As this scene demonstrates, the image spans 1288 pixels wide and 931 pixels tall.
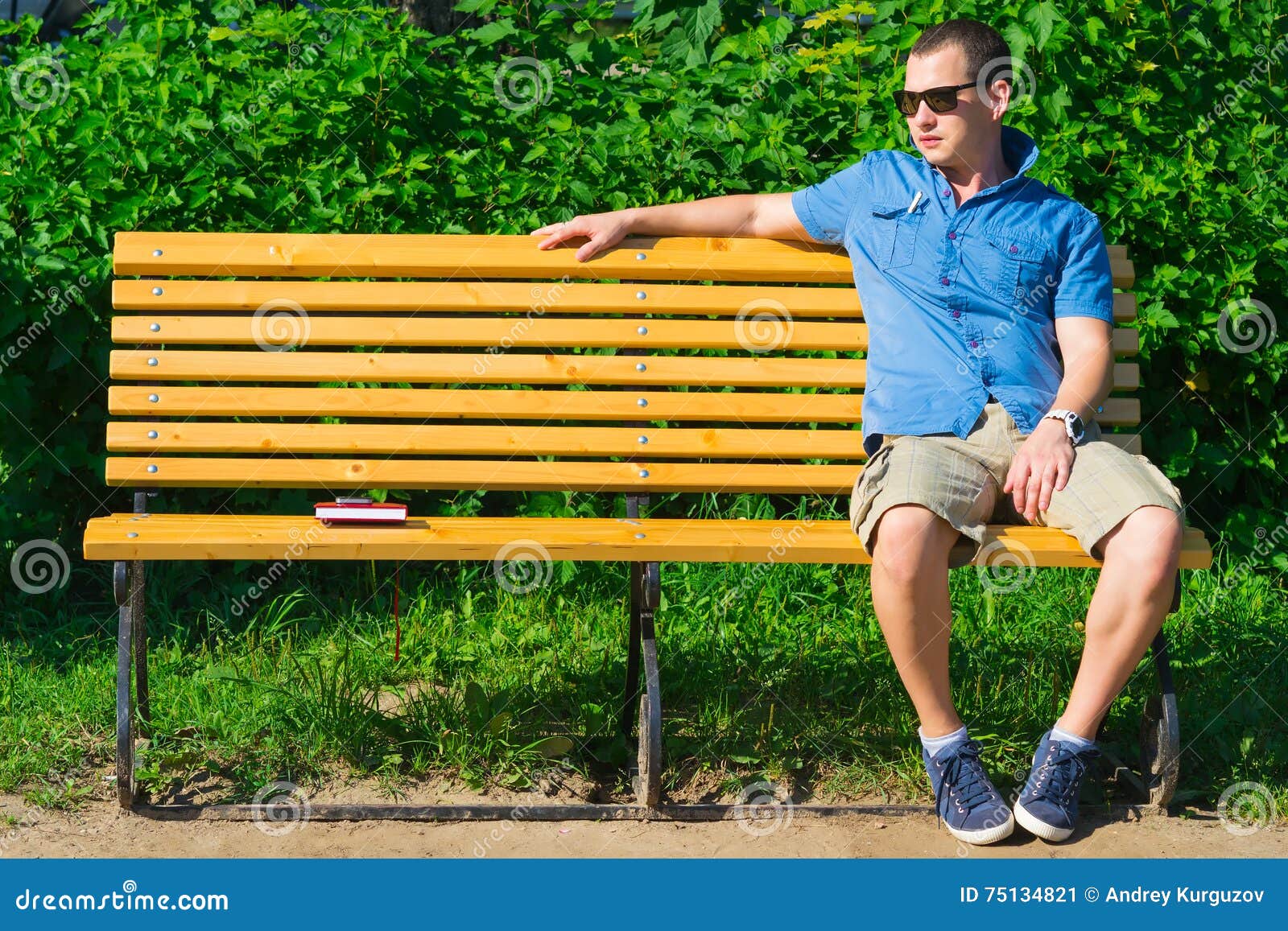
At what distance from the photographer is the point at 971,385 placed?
3914 millimetres

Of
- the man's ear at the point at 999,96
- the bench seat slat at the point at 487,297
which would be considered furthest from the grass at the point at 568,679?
the man's ear at the point at 999,96

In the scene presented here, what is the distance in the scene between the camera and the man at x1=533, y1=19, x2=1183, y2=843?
358cm

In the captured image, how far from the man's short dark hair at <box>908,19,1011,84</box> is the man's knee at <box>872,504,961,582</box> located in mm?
1145

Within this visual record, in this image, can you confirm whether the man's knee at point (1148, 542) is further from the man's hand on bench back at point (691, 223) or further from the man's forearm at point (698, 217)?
the man's forearm at point (698, 217)

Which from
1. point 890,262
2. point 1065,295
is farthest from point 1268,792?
point 890,262

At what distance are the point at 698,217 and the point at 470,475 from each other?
0.91 meters

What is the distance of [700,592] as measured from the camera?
489cm

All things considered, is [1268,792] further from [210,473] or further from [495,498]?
[210,473]

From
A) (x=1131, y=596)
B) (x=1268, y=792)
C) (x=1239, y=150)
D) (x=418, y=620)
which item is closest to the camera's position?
(x=1131, y=596)

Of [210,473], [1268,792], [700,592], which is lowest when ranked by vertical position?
[1268,792]

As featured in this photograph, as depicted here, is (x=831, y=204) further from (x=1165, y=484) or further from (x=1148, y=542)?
(x=1148, y=542)

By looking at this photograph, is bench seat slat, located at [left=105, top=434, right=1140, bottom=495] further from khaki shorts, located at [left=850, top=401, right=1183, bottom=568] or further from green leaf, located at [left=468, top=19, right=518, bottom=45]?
green leaf, located at [left=468, top=19, right=518, bottom=45]

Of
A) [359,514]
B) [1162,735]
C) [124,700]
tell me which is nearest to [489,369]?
[359,514]

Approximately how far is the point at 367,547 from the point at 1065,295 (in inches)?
72.1
